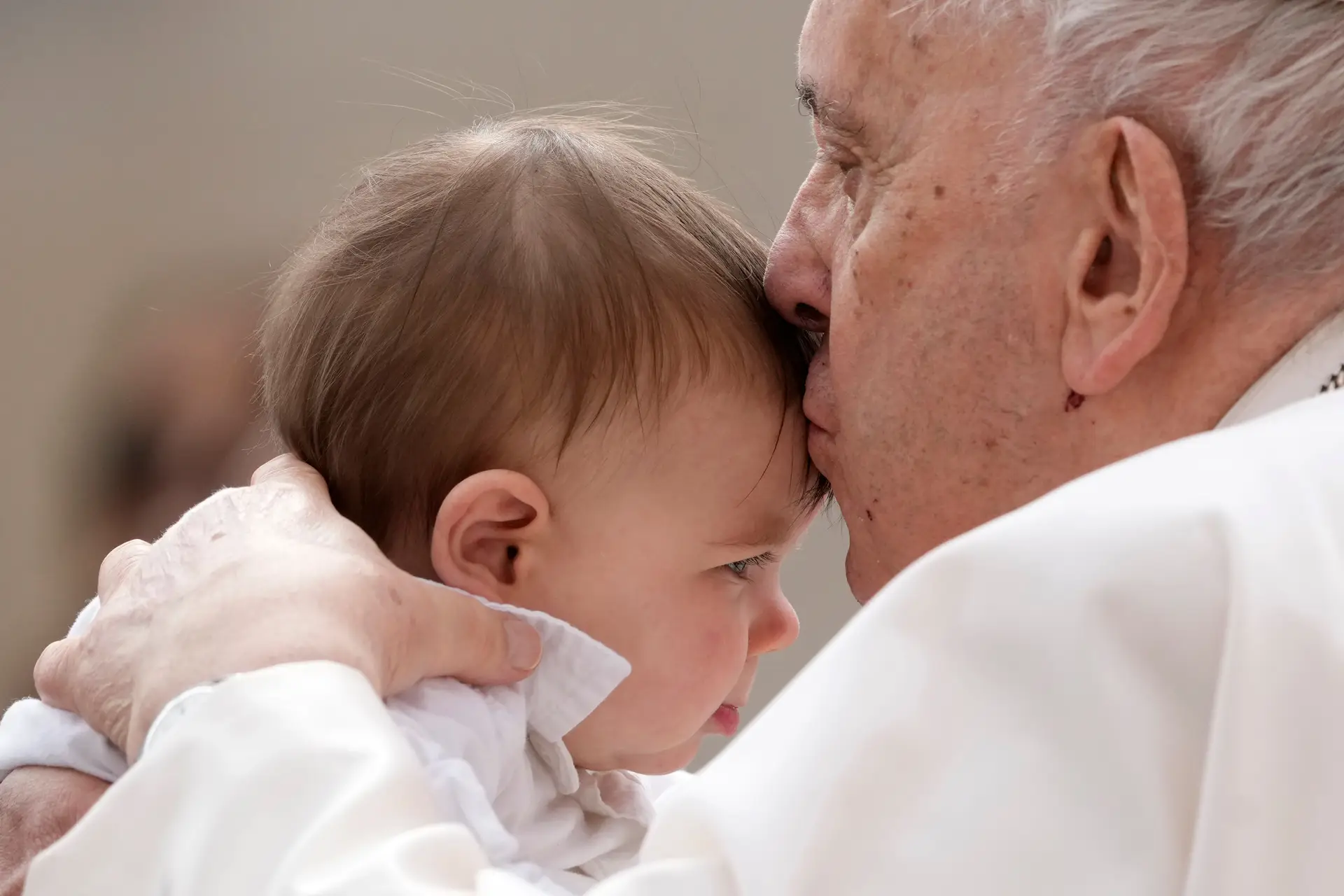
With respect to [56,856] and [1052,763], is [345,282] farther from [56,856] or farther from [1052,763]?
[1052,763]

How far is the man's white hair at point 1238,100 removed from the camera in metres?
1.20

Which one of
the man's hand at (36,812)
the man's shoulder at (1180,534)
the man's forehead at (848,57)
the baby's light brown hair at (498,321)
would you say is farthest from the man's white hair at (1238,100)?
the man's hand at (36,812)

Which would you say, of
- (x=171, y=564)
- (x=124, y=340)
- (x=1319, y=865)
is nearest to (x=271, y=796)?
(x=171, y=564)

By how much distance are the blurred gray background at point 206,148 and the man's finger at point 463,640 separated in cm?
264

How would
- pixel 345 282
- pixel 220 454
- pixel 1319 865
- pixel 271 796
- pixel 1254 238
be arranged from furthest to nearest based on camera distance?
pixel 220 454
pixel 345 282
pixel 1254 238
pixel 271 796
pixel 1319 865

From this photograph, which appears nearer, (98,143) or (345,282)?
(345,282)

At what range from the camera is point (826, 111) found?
151 cm

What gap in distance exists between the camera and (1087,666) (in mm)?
885

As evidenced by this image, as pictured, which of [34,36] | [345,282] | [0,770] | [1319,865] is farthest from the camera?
[34,36]

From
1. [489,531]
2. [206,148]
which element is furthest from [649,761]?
[206,148]

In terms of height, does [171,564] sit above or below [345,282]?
below

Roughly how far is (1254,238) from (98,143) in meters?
3.54

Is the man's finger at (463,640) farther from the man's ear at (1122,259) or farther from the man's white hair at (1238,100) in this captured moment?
the man's white hair at (1238,100)

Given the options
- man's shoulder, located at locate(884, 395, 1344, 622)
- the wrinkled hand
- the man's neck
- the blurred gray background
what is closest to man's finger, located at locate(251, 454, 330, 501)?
the wrinkled hand
